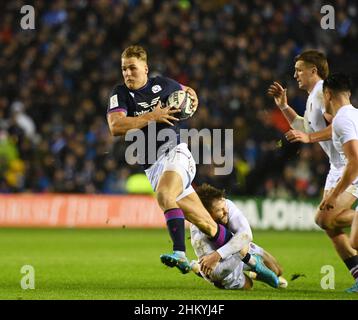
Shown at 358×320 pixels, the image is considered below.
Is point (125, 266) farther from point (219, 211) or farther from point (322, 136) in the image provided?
point (322, 136)

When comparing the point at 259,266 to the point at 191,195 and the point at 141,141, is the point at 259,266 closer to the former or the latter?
the point at 191,195

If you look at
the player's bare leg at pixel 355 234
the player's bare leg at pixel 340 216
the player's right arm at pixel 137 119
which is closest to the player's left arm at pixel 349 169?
the player's bare leg at pixel 355 234

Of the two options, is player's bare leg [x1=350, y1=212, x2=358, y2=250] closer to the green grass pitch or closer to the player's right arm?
the green grass pitch

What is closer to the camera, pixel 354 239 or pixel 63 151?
pixel 354 239

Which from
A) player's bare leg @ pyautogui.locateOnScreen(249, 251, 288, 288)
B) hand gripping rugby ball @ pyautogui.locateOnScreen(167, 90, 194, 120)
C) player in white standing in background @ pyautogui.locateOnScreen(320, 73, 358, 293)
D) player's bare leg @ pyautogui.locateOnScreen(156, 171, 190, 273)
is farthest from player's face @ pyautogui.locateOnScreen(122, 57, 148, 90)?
player's bare leg @ pyautogui.locateOnScreen(249, 251, 288, 288)

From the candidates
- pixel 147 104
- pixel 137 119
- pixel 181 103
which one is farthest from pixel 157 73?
pixel 137 119

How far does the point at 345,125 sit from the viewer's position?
315 inches

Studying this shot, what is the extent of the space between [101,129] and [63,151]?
1013 millimetres

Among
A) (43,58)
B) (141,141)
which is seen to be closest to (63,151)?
(43,58)

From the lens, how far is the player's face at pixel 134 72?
9.36m

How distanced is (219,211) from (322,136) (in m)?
1.29

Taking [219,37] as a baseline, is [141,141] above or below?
below

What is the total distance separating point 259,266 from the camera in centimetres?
907

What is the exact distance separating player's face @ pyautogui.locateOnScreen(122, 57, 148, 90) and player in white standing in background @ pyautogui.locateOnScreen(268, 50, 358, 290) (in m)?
1.43
